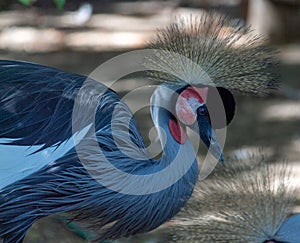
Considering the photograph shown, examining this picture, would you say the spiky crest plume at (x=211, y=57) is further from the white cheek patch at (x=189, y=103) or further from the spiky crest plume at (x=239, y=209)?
the spiky crest plume at (x=239, y=209)

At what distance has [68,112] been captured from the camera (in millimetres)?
2324

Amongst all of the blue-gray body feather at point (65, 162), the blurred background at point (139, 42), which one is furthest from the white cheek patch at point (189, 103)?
the blurred background at point (139, 42)

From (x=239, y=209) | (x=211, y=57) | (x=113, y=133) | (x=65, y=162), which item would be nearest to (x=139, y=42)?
(x=211, y=57)

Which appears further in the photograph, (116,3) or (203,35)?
(116,3)

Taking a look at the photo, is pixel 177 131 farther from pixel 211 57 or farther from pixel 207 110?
pixel 211 57

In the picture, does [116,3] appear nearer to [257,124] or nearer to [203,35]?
[257,124]

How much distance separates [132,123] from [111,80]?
1977 mm

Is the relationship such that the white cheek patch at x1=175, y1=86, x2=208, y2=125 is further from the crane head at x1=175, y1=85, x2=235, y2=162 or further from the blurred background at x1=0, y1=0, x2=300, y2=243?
the blurred background at x1=0, y1=0, x2=300, y2=243

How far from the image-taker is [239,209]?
2.10m

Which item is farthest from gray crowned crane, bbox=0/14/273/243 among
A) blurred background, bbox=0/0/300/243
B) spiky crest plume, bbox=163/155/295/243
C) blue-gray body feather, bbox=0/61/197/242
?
blurred background, bbox=0/0/300/243

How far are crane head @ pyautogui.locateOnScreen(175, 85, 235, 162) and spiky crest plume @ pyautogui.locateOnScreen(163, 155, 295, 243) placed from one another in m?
0.15

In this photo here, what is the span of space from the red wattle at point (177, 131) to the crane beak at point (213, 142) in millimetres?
73

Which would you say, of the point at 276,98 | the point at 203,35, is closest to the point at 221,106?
the point at 203,35

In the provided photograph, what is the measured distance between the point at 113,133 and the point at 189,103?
261 millimetres
